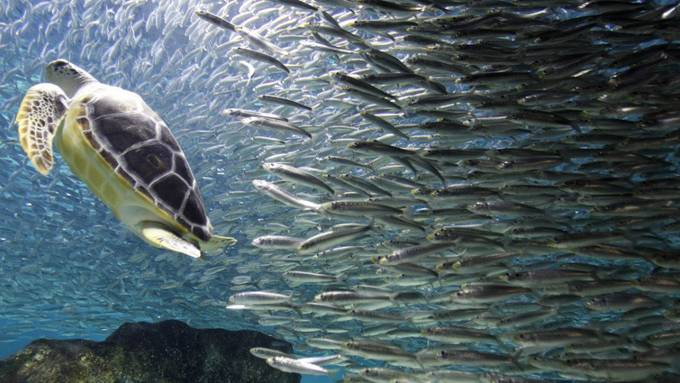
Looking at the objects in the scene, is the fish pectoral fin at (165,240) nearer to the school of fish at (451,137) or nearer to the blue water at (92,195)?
the school of fish at (451,137)

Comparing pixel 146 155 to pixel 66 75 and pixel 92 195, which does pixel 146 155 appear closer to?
pixel 66 75

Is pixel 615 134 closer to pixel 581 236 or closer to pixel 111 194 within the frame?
pixel 581 236

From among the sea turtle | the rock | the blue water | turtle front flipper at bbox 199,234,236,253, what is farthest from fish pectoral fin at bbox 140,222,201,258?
the rock

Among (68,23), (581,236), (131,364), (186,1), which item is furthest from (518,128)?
(131,364)

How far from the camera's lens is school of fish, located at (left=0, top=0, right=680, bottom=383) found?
5.06 metres

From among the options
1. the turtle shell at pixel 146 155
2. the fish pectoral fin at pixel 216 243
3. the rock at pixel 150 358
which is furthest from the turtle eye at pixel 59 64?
the rock at pixel 150 358

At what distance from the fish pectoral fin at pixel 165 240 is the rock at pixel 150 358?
20.3ft

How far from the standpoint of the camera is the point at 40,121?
12.0 feet

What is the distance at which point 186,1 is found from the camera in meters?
7.57

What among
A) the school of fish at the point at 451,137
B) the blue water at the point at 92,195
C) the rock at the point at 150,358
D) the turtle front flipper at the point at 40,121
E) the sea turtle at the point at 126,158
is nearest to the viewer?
the sea turtle at the point at 126,158

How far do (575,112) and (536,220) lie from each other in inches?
63.4

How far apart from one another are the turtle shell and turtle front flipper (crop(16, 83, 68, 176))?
456mm

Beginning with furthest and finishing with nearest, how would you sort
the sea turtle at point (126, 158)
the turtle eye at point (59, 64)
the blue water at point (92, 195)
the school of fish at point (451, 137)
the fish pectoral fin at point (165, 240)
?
the blue water at point (92, 195)
the school of fish at point (451, 137)
the turtle eye at point (59, 64)
the sea turtle at point (126, 158)
the fish pectoral fin at point (165, 240)

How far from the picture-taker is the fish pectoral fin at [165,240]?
9.37 feet
